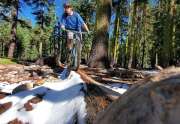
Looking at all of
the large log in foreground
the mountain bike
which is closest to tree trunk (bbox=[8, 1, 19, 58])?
the mountain bike

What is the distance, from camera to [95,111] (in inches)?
174

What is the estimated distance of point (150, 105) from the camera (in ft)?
7.39

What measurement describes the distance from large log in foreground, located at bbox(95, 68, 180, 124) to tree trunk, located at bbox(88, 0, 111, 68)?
13680 millimetres

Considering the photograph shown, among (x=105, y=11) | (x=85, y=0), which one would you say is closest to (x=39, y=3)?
(x=85, y=0)

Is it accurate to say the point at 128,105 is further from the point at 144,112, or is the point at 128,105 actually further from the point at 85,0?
the point at 85,0

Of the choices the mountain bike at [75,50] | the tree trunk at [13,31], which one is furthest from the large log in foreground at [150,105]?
the tree trunk at [13,31]

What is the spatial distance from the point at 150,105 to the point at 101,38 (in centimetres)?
1465

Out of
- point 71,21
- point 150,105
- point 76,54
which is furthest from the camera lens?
point 76,54

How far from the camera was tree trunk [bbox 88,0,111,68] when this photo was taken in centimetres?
1639

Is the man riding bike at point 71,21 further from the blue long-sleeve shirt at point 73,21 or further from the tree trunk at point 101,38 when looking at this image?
the tree trunk at point 101,38

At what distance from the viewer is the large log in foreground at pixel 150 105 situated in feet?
7.16

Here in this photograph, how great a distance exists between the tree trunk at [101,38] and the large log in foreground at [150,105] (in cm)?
1368

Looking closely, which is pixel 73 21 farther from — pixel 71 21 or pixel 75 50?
pixel 75 50

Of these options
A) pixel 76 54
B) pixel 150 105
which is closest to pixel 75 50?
pixel 76 54
